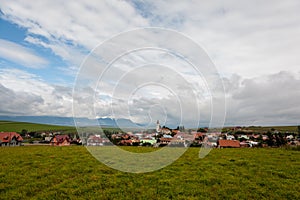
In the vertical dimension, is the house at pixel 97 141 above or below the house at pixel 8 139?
above

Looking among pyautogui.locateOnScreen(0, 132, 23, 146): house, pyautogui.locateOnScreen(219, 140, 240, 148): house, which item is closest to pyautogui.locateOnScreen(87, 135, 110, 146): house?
pyautogui.locateOnScreen(219, 140, 240, 148): house

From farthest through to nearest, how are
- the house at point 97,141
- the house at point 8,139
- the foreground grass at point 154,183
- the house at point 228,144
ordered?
1. the house at point 8,139
2. the house at point 97,141
3. the house at point 228,144
4. the foreground grass at point 154,183

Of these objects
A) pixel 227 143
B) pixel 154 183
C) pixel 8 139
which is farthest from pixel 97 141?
pixel 8 139

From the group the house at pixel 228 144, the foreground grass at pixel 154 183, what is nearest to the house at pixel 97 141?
the foreground grass at pixel 154 183

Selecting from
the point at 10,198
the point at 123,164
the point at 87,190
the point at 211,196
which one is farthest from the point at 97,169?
the point at 211,196

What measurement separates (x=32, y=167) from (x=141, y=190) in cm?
636

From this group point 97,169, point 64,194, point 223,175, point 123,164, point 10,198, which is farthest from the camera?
point 123,164

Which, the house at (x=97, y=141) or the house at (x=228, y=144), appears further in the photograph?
the house at (x=97, y=141)

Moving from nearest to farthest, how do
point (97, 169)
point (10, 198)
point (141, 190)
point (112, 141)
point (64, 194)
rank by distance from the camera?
point (10, 198) < point (64, 194) < point (141, 190) < point (97, 169) < point (112, 141)

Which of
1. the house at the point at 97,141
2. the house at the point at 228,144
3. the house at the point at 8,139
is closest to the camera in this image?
the house at the point at 228,144

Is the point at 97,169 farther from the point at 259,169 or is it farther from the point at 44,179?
the point at 259,169

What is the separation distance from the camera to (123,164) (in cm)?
1131

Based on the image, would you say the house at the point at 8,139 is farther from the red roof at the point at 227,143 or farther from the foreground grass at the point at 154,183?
the red roof at the point at 227,143

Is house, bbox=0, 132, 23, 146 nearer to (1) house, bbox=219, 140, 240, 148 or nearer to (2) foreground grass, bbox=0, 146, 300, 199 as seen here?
(2) foreground grass, bbox=0, 146, 300, 199
